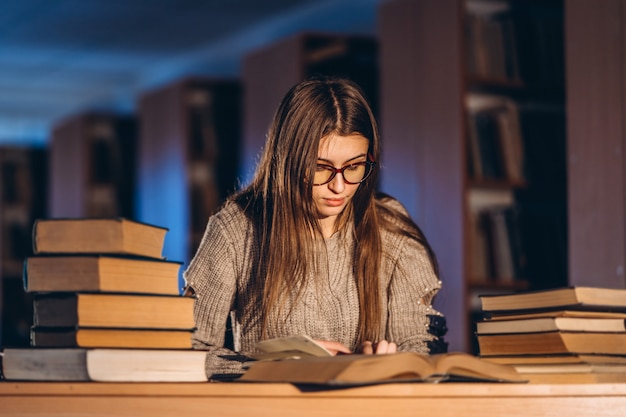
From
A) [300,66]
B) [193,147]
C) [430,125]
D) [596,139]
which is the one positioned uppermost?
[300,66]

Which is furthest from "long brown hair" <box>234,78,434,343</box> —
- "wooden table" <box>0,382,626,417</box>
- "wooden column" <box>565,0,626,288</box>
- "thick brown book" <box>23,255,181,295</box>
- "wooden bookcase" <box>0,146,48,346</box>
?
"wooden bookcase" <box>0,146,48,346</box>

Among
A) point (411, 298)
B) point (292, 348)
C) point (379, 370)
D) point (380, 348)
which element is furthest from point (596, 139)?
point (379, 370)

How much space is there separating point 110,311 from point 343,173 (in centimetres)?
66

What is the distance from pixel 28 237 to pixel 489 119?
4.53 m

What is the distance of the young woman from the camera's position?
1929 mm

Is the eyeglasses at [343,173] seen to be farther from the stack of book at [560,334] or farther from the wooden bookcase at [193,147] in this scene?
the wooden bookcase at [193,147]

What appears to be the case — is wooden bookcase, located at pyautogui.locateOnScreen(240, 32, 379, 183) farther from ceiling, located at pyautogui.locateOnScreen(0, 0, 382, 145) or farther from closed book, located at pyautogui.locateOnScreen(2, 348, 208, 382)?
closed book, located at pyautogui.locateOnScreen(2, 348, 208, 382)

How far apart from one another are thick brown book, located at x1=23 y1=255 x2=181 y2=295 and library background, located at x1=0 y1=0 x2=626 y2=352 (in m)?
0.91

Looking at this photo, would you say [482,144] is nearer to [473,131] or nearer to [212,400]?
[473,131]

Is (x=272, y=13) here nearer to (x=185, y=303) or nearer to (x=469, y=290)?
(x=469, y=290)

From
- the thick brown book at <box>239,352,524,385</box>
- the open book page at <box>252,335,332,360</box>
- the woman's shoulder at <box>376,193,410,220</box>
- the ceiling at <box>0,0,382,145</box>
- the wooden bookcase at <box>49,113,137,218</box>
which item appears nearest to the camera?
the thick brown book at <box>239,352,524,385</box>

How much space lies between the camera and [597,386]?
144 cm

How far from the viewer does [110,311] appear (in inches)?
54.1

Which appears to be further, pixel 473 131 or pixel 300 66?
pixel 300 66
